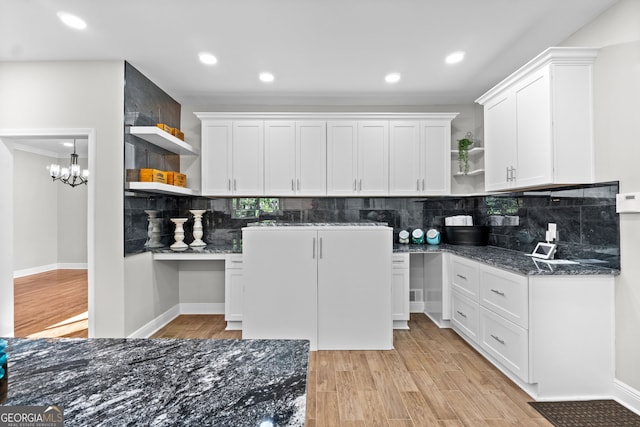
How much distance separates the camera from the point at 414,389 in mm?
2412

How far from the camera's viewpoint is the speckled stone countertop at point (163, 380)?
64 cm

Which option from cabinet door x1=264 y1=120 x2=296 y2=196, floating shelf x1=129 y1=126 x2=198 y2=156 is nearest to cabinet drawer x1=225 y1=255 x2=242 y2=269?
cabinet door x1=264 y1=120 x2=296 y2=196

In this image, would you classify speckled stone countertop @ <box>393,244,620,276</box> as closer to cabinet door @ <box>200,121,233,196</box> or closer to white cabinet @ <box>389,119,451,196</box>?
white cabinet @ <box>389,119,451,196</box>

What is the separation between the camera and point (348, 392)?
237 cm

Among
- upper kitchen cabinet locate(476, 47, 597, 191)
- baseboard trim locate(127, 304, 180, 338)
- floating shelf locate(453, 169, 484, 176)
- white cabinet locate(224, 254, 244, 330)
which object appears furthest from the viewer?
floating shelf locate(453, 169, 484, 176)

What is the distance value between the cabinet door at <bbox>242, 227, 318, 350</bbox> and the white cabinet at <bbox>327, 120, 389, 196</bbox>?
1.22 m

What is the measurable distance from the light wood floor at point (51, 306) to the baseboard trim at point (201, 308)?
3.43 ft

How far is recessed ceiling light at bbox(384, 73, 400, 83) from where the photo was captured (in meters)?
3.41

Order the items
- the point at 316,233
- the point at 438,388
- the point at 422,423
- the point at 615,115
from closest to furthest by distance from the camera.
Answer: the point at 422,423
the point at 615,115
the point at 438,388
the point at 316,233

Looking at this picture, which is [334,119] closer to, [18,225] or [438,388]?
[438,388]

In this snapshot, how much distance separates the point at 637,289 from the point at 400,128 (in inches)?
105

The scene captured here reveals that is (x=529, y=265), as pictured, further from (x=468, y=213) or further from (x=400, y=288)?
(x=468, y=213)

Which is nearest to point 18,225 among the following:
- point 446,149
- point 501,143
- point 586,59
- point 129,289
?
point 129,289

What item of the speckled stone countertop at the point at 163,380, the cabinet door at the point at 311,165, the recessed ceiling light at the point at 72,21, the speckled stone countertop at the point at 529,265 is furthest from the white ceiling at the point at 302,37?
the speckled stone countertop at the point at 163,380
